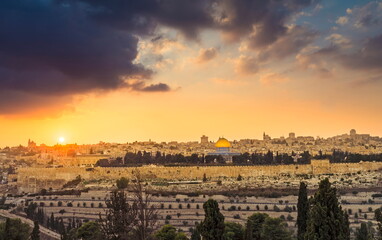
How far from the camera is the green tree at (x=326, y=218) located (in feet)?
35.3

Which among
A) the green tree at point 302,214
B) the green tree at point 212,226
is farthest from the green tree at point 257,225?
the green tree at point 212,226

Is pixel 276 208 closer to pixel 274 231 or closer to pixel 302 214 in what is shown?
pixel 274 231

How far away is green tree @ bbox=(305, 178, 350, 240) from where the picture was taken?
1076cm

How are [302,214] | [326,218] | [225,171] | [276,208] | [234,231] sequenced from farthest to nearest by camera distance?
[225,171]
[276,208]
[234,231]
[302,214]
[326,218]

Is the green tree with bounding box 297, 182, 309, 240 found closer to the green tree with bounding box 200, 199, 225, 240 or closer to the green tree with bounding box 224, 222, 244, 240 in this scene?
the green tree with bounding box 224, 222, 244, 240

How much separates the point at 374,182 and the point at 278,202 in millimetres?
14286

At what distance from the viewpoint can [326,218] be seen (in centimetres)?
1085

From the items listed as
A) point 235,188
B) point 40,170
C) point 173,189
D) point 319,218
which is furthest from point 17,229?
point 40,170

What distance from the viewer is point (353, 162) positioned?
57.3 m

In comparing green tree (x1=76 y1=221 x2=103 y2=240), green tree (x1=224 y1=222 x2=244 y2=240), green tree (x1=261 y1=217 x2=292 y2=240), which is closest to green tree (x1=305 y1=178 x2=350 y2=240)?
green tree (x1=224 y1=222 x2=244 y2=240)

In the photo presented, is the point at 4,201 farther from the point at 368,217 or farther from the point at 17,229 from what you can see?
the point at 368,217

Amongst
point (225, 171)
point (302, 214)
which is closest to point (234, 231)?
point (302, 214)

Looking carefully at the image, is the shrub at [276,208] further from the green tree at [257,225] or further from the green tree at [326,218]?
the green tree at [326,218]

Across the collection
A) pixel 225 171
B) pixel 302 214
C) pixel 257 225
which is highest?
pixel 225 171
